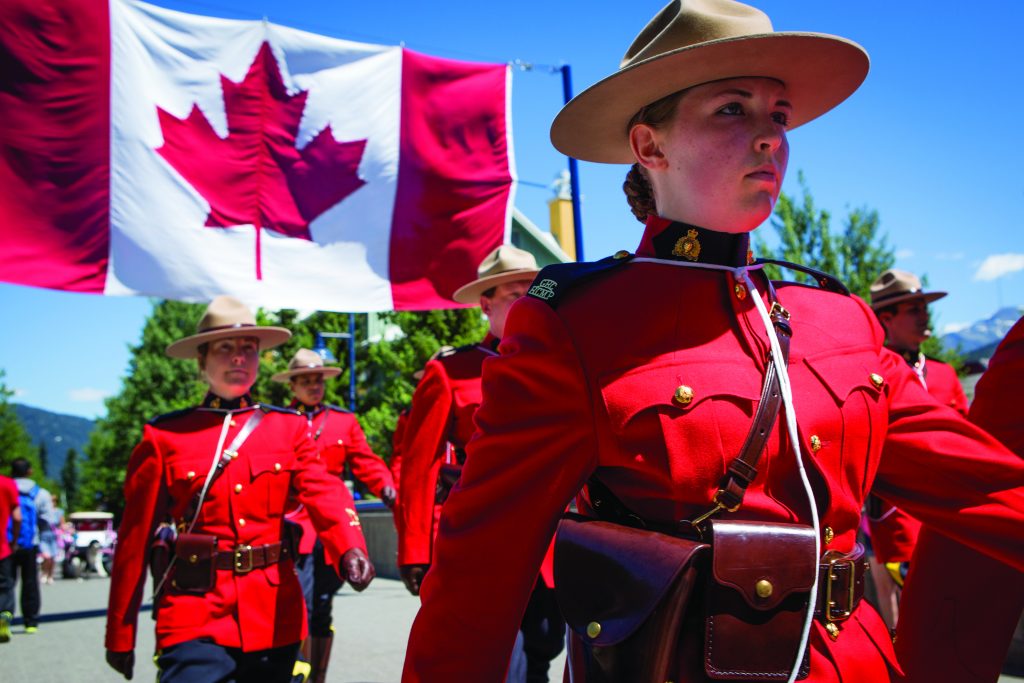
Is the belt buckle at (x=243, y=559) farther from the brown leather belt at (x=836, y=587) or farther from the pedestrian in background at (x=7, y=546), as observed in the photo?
the pedestrian in background at (x=7, y=546)

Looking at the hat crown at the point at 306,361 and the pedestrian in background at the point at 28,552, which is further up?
the hat crown at the point at 306,361

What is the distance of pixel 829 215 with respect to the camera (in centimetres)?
2352

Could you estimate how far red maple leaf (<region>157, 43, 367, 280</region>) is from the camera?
744cm

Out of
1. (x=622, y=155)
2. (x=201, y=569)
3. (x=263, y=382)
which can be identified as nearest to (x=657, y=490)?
(x=622, y=155)

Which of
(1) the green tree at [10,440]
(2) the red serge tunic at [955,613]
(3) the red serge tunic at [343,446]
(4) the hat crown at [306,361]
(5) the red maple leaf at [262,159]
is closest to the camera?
(2) the red serge tunic at [955,613]

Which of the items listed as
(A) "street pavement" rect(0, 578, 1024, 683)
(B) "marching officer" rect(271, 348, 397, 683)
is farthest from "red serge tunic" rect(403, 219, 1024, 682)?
(A) "street pavement" rect(0, 578, 1024, 683)

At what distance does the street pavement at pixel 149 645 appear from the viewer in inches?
335

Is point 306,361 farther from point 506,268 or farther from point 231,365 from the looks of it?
point 231,365

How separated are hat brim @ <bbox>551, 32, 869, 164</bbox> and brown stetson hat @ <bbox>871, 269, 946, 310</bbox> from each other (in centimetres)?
538

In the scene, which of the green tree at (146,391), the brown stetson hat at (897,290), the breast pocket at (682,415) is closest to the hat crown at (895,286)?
A: the brown stetson hat at (897,290)

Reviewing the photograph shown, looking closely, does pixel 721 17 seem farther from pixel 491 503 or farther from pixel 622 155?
pixel 491 503

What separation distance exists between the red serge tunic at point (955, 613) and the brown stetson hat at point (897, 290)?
5.44 metres

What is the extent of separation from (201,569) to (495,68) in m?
5.70

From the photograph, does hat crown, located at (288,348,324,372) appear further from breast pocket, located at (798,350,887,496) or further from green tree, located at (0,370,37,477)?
green tree, located at (0,370,37,477)
